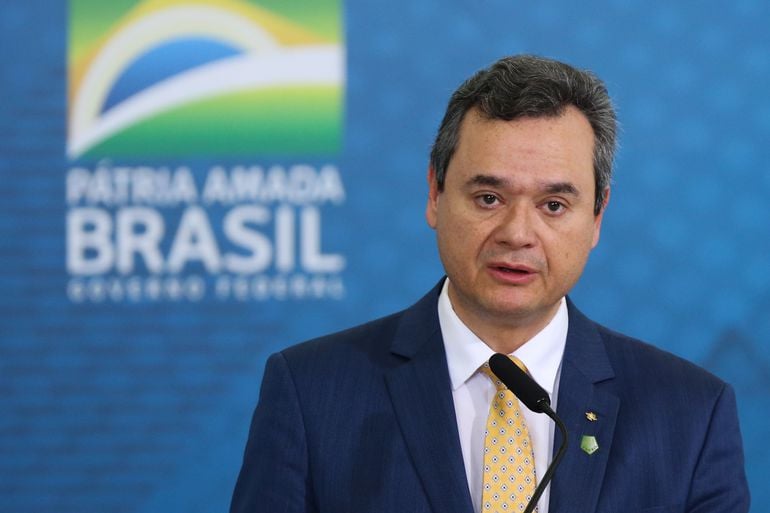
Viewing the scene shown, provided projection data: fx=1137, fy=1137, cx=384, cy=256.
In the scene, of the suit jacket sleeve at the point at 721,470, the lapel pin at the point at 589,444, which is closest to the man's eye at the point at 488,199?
the lapel pin at the point at 589,444

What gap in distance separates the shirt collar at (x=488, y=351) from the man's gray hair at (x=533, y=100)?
204 millimetres

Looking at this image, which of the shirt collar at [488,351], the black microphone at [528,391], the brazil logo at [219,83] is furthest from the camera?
the brazil logo at [219,83]

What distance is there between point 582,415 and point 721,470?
22 cm

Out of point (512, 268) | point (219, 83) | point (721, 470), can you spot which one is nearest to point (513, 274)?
point (512, 268)

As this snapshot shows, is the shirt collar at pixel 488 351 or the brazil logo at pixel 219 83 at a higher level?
the brazil logo at pixel 219 83

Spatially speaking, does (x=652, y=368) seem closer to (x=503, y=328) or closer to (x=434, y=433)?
(x=503, y=328)

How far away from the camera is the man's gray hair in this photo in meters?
1.68

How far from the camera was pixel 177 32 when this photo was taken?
2889mm

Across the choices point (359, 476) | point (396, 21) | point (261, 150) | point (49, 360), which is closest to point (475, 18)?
point (396, 21)

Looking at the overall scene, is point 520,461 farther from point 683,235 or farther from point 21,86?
point 21,86

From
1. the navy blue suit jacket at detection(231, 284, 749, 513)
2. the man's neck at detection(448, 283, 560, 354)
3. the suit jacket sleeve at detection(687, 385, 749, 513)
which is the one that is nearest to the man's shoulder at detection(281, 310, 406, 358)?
the navy blue suit jacket at detection(231, 284, 749, 513)

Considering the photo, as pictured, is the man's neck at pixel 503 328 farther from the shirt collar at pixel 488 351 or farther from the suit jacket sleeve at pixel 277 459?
the suit jacket sleeve at pixel 277 459

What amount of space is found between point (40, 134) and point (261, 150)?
56 cm

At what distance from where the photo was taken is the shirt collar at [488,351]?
5.68 feet
